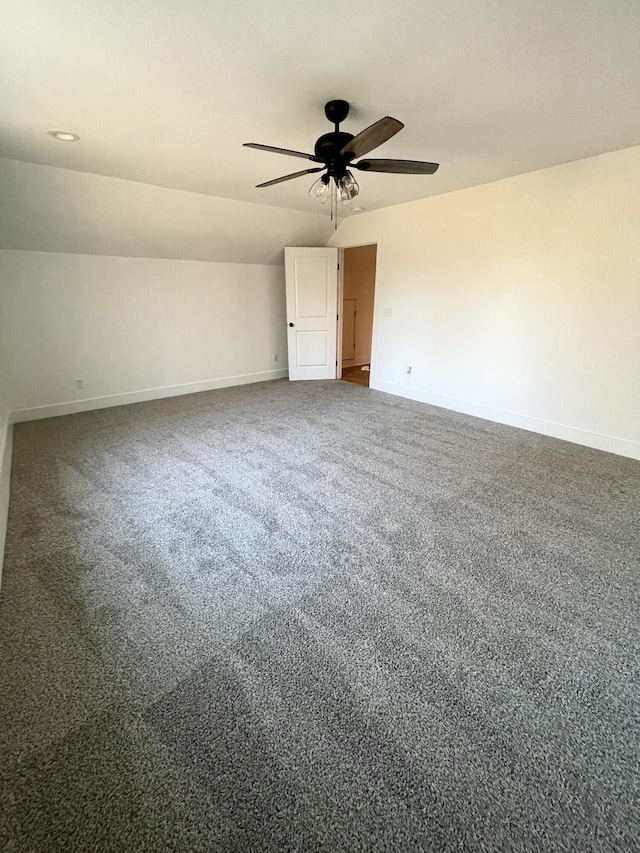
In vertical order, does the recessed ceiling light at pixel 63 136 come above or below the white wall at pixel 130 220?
above

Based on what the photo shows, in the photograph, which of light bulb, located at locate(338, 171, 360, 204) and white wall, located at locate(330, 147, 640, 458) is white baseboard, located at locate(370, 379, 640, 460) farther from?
light bulb, located at locate(338, 171, 360, 204)

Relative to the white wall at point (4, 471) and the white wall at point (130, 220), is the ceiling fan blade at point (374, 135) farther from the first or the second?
the white wall at point (4, 471)

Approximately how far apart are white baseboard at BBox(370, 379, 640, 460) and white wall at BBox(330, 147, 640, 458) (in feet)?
0.04

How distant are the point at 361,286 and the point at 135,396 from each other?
4.59 m

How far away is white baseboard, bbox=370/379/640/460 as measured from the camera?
3.25m

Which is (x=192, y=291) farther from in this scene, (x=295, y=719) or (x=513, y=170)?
(x=295, y=719)

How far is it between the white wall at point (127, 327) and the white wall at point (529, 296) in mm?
2168

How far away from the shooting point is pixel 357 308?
7027 mm

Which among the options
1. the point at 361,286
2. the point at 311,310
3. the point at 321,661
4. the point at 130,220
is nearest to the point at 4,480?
the point at 321,661

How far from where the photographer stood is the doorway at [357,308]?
6.61m

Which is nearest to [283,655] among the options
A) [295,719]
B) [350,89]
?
[295,719]

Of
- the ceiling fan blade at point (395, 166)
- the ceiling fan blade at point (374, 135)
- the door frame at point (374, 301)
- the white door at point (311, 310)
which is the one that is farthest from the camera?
the white door at point (311, 310)

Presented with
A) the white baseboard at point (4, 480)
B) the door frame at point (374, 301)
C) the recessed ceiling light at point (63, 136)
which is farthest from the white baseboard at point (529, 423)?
the white baseboard at point (4, 480)

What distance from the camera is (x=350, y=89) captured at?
6.35 ft
